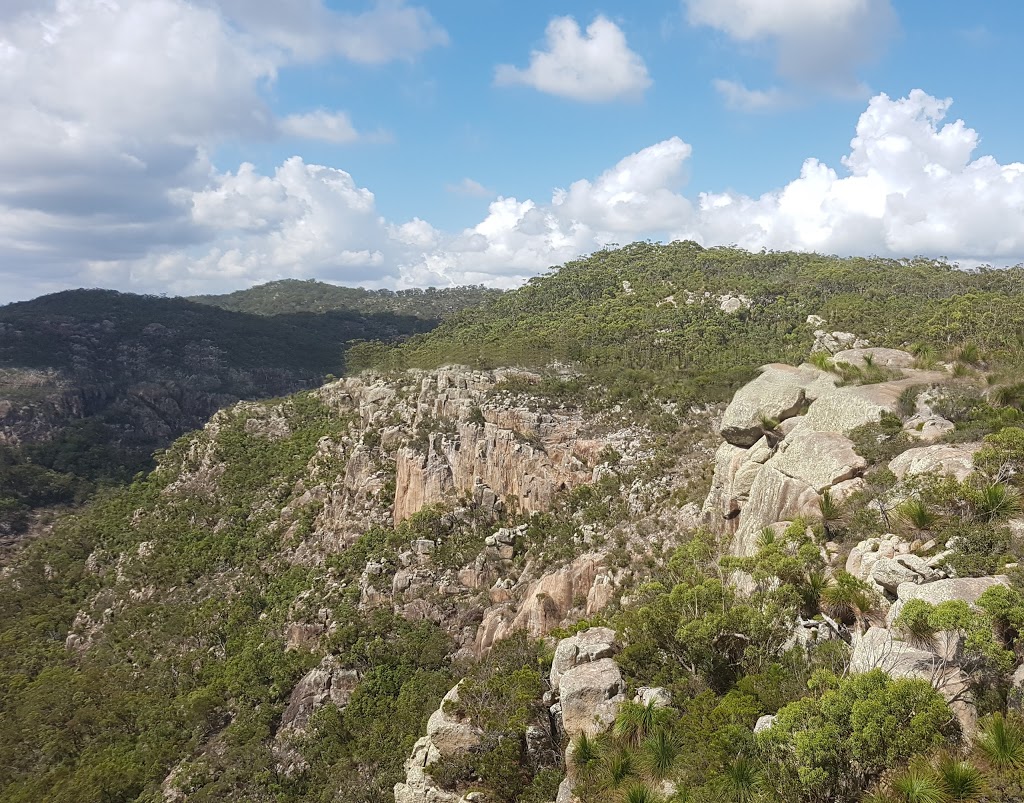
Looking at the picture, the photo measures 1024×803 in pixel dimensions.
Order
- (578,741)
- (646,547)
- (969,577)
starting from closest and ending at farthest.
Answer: (969,577)
(578,741)
(646,547)

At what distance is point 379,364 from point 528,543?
69.8m

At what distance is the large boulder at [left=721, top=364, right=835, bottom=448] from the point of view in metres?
37.3

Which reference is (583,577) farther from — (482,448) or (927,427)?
(482,448)

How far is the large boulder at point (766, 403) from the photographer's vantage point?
37.3m

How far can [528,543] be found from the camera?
188 ft

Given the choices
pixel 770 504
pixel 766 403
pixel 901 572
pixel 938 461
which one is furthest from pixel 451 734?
pixel 766 403

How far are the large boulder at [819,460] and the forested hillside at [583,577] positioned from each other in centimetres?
19

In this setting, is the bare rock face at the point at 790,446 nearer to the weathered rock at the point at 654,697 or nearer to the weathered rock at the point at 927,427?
the weathered rock at the point at 927,427

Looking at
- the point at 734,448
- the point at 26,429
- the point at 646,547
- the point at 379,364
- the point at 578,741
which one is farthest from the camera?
the point at 26,429

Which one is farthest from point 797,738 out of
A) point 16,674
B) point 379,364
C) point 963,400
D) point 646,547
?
point 379,364

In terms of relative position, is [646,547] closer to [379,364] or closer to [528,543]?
[528,543]

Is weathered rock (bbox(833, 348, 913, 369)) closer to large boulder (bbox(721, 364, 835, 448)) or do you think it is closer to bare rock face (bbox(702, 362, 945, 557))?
bare rock face (bbox(702, 362, 945, 557))

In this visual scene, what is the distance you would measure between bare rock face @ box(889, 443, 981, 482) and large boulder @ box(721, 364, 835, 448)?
10.2 meters

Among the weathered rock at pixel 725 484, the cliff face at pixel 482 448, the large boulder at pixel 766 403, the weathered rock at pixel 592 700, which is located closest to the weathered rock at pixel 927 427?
the large boulder at pixel 766 403
